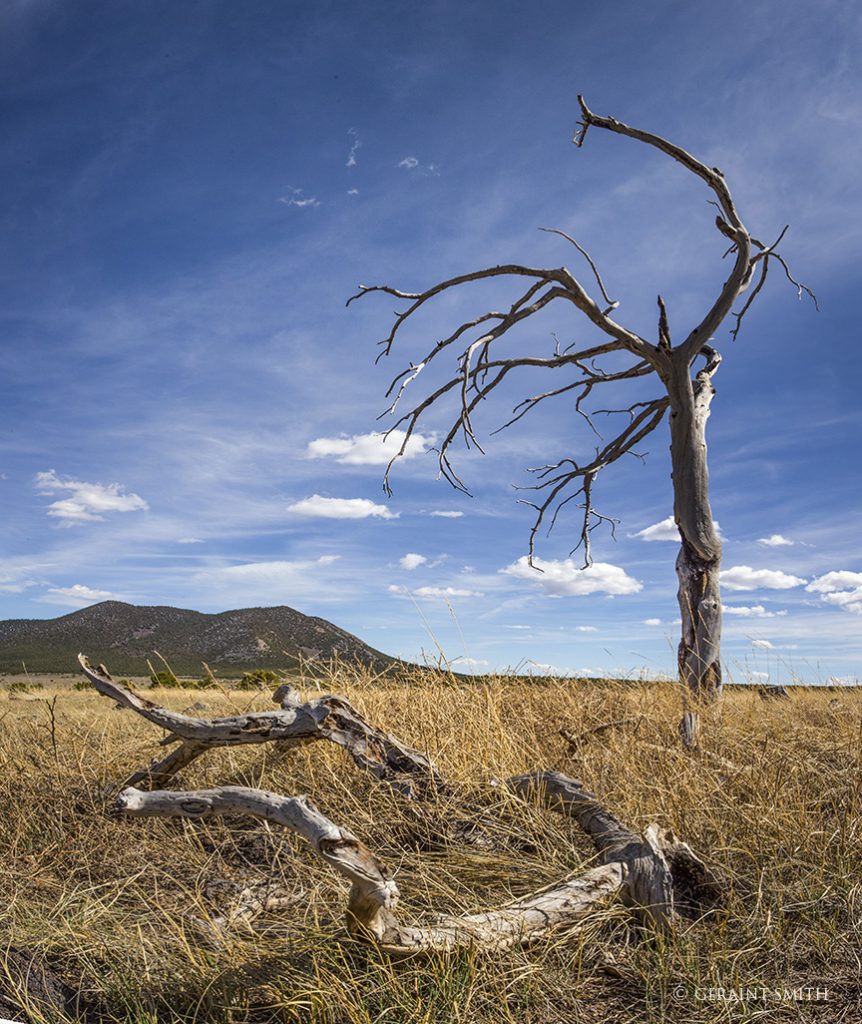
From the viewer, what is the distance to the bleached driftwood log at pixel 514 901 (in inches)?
109

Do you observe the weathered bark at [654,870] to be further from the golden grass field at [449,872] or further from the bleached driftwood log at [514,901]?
the golden grass field at [449,872]

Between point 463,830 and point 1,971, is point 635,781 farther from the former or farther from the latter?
point 1,971

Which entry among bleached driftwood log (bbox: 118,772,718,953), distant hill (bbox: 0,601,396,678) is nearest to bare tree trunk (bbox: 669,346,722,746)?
bleached driftwood log (bbox: 118,772,718,953)

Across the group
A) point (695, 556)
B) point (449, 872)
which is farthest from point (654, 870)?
point (695, 556)

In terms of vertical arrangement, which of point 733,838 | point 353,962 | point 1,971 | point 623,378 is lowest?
point 1,971

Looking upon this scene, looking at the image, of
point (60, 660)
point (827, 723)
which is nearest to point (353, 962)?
point (827, 723)

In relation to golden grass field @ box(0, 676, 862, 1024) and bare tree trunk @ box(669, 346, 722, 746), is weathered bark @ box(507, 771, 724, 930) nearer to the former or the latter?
golden grass field @ box(0, 676, 862, 1024)

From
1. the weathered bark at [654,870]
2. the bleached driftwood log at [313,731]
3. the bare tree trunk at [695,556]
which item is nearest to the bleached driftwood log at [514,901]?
the weathered bark at [654,870]

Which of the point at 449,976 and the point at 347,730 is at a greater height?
the point at 347,730

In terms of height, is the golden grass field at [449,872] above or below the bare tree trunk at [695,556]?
below

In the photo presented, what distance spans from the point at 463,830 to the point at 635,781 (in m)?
1.34

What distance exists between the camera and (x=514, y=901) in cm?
325

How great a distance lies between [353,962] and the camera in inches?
116

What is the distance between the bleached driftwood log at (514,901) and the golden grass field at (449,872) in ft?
0.29
